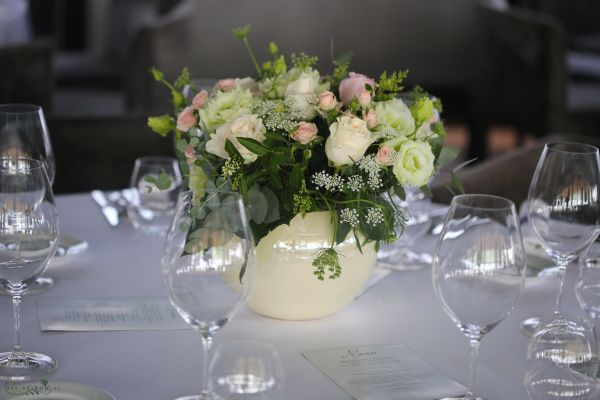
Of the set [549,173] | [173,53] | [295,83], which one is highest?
[173,53]

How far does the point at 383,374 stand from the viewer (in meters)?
1.18

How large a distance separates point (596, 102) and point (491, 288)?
131 inches

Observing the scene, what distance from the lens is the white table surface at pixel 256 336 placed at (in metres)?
1.15

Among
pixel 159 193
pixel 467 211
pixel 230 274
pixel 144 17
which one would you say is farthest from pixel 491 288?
pixel 144 17

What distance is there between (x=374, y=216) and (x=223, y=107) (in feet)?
0.80

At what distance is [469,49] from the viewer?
187 inches

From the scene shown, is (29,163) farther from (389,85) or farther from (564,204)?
(564,204)

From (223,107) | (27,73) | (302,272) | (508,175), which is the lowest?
(302,272)

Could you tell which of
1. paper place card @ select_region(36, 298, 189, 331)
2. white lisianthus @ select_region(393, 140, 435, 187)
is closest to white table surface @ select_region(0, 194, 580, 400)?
paper place card @ select_region(36, 298, 189, 331)

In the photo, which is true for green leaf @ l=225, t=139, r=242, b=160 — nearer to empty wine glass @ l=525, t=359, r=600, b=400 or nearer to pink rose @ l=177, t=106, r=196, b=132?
pink rose @ l=177, t=106, r=196, b=132

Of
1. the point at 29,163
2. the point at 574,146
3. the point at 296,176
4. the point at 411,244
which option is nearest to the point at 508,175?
the point at 411,244

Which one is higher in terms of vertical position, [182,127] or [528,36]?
[528,36]

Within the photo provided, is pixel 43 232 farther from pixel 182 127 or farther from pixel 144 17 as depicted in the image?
pixel 144 17

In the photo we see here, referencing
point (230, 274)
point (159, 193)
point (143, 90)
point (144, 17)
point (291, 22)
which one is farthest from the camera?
point (144, 17)
